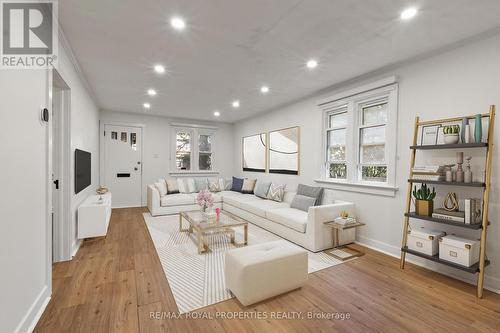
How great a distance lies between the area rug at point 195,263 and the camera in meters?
2.16

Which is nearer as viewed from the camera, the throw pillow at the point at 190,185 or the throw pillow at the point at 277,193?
the throw pillow at the point at 277,193

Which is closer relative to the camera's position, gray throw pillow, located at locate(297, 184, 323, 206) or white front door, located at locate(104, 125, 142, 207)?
gray throw pillow, located at locate(297, 184, 323, 206)

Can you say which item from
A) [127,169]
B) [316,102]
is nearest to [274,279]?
[316,102]

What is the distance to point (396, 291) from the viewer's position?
7.47 ft

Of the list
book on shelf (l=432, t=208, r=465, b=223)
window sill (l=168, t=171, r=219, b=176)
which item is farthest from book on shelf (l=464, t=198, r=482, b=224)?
window sill (l=168, t=171, r=219, b=176)

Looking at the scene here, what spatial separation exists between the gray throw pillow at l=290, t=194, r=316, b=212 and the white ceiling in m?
1.94

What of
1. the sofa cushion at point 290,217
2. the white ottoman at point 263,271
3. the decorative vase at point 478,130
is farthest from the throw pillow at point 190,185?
the decorative vase at point 478,130

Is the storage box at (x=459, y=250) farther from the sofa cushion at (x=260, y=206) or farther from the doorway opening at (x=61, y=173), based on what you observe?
the doorway opening at (x=61, y=173)

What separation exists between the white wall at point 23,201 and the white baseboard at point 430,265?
3.84 meters

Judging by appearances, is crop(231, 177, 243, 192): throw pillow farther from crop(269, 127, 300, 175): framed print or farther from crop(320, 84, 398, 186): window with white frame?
crop(320, 84, 398, 186): window with white frame

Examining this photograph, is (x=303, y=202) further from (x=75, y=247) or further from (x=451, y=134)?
(x=75, y=247)

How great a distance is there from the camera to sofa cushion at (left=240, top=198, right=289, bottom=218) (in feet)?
14.0

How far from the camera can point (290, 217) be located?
359 centimetres

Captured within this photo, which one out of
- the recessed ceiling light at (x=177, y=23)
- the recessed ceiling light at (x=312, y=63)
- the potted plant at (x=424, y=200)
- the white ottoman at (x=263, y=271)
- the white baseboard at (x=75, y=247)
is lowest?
the white baseboard at (x=75, y=247)
